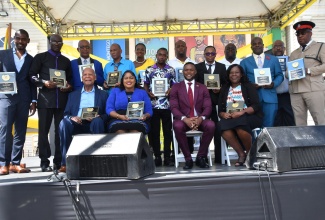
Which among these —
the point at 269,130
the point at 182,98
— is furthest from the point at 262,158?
the point at 182,98

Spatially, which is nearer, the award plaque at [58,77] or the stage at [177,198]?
the stage at [177,198]

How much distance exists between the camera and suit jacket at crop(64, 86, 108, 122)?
4.83 m

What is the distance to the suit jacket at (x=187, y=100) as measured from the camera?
500cm

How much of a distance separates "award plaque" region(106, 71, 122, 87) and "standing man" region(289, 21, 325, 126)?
7.54ft

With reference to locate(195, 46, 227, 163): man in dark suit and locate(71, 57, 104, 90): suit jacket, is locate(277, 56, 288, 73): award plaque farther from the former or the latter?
locate(71, 57, 104, 90): suit jacket

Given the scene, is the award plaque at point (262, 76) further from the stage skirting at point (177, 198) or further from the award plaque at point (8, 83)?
the award plaque at point (8, 83)

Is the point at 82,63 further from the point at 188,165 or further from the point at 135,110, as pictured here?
the point at 188,165

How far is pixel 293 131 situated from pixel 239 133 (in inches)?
45.3

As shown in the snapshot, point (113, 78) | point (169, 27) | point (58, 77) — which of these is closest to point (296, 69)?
point (113, 78)

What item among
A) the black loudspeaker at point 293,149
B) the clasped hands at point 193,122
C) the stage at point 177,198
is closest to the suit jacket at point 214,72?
the clasped hands at point 193,122

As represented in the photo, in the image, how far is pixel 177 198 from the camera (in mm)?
3395

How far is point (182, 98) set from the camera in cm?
503

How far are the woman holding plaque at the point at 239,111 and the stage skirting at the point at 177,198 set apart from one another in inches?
47.2

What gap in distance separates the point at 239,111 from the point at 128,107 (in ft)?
4.60
